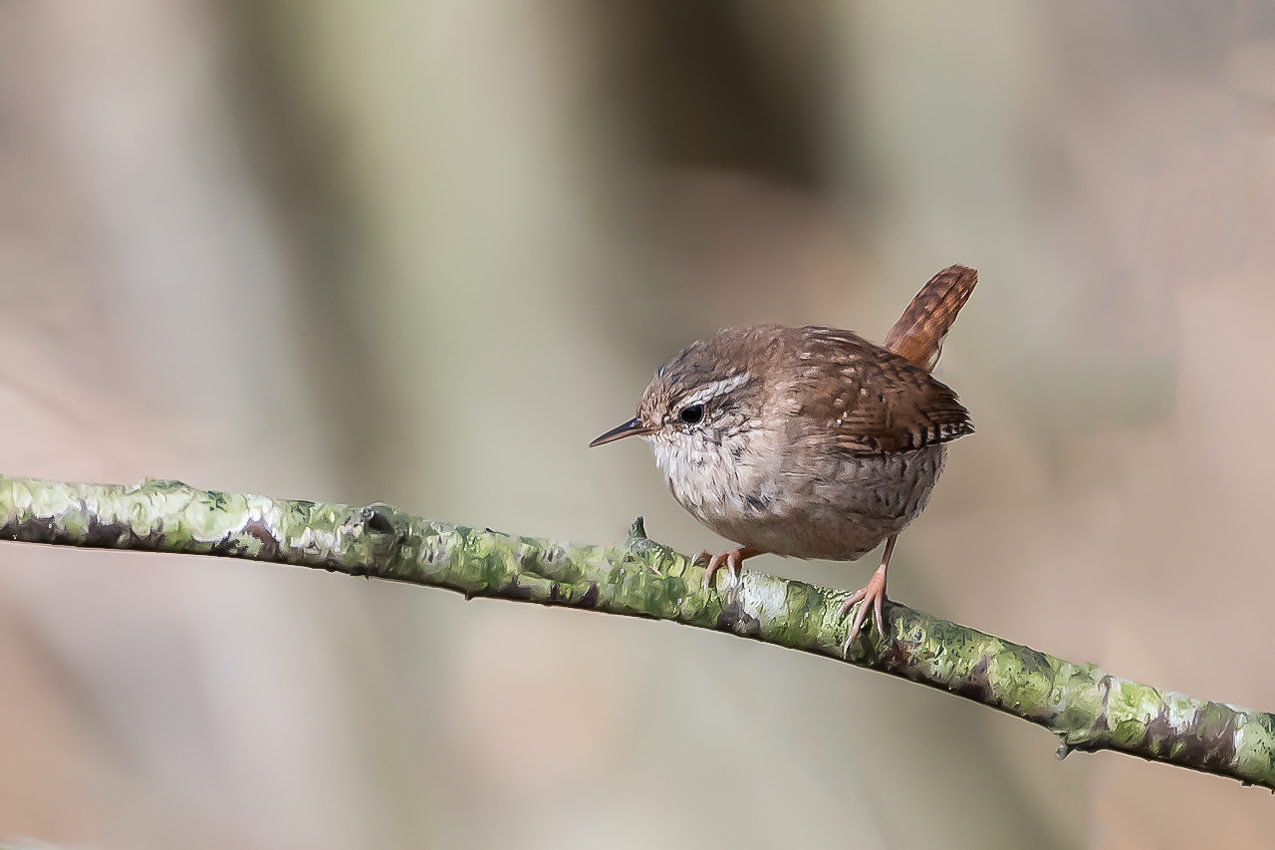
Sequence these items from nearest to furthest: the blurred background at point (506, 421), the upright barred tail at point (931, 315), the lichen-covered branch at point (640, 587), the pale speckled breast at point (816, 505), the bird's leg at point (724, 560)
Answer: the lichen-covered branch at point (640, 587)
the bird's leg at point (724, 560)
the pale speckled breast at point (816, 505)
the upright barred tail at point (931, 315)
the blurred background at point (506, 421)

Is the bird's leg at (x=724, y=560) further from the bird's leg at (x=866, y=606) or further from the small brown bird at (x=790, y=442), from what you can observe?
the bird's leg at (x=866, y=606)

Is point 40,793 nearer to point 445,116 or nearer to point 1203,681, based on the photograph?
point 445,116

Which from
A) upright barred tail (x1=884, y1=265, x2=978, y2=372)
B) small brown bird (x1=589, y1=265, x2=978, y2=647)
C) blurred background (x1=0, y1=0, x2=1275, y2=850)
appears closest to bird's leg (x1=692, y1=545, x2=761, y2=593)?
small brown bird (x1=589, y1=265, x2=978, y2=647)

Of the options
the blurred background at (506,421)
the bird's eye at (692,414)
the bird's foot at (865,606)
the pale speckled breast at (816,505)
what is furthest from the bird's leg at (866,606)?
the blurred background at (506,421)

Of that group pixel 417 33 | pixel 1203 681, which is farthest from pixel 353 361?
pixel 1203 681

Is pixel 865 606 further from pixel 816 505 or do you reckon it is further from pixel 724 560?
pixel 724 560

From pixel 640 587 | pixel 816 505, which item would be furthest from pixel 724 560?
pixel 640 587
